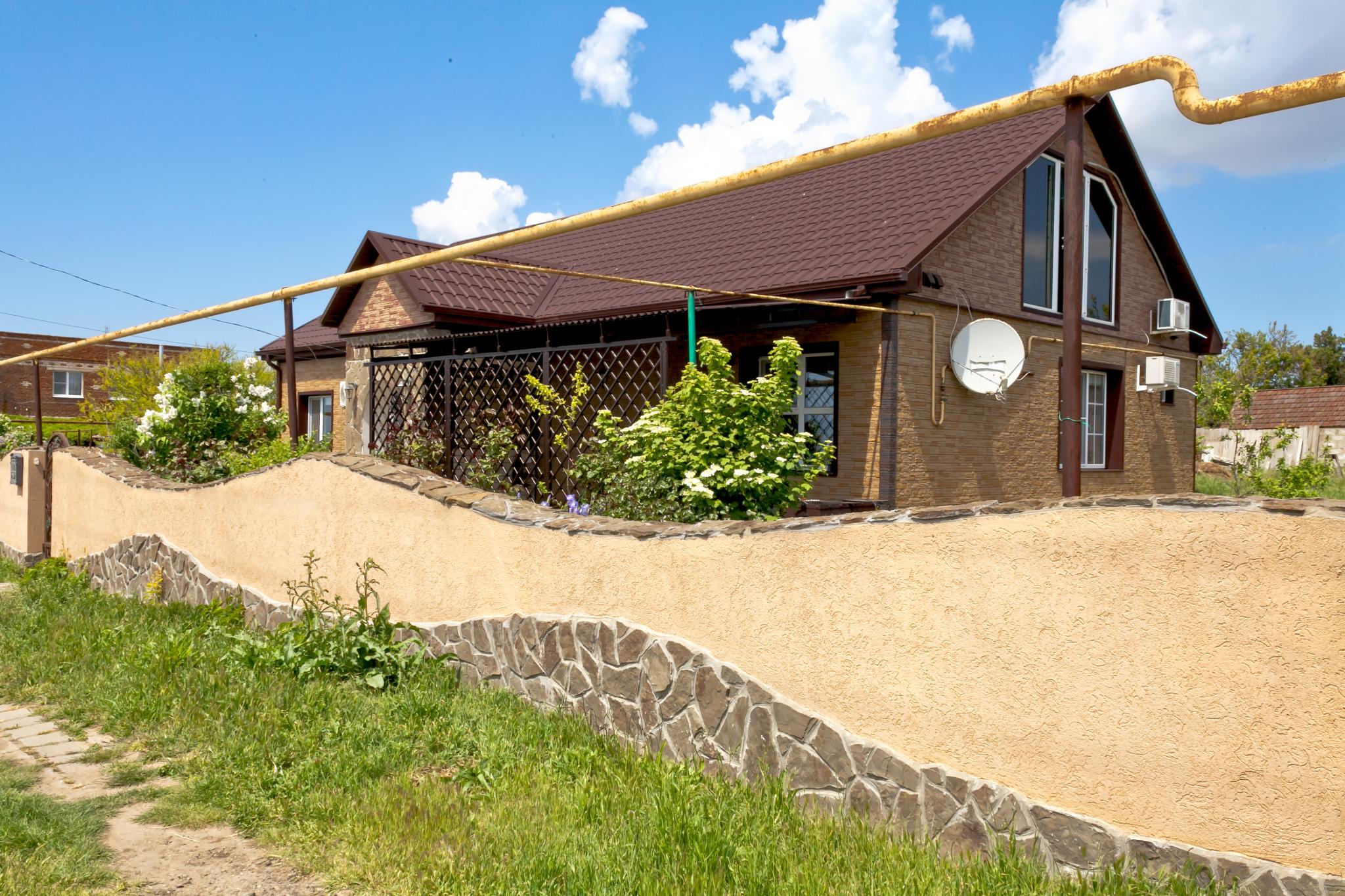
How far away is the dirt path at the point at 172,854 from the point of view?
144 inches

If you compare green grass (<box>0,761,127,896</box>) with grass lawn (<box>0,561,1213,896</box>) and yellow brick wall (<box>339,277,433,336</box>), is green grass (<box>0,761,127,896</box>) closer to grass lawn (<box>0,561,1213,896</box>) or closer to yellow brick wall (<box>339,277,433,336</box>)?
grass lawn (<box>0,561,1213,896</box>)

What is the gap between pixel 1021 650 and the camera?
352cm

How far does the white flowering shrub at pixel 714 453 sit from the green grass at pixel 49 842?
3.66 meters

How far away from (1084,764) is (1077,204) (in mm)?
2303

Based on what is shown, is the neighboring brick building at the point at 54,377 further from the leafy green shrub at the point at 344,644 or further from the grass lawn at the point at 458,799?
the grass lawn at the point at 458,799

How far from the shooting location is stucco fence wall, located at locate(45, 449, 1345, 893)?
2.96 metres

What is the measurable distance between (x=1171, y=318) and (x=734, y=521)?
11988 mm

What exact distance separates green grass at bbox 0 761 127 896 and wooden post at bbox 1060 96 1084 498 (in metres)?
4.20

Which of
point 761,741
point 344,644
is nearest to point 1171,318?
point 761,741

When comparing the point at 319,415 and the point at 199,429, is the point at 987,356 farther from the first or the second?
the point at 319,415

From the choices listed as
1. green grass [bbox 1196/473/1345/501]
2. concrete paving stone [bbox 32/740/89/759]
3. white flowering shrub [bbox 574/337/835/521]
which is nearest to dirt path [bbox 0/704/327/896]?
concrete paving stone [bbox 32/740/89/759]

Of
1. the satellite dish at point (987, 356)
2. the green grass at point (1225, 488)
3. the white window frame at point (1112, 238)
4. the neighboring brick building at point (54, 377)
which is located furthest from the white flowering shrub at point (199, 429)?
the neighboring brick building at point (54, 377)

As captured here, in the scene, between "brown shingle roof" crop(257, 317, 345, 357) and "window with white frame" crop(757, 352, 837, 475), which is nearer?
"window with white frame" crop(757, 352, 837, 475)

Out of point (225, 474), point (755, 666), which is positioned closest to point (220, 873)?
point (755, 666)
